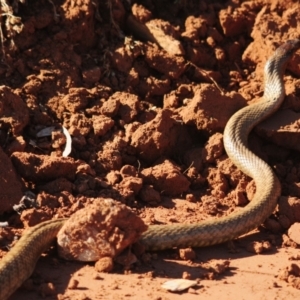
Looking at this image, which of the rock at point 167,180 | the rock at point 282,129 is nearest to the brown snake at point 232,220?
the rock at point 282,129

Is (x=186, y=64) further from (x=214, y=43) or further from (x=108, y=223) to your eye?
(x=108, y=223)

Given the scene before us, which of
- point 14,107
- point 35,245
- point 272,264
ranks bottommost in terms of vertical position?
point 272,264

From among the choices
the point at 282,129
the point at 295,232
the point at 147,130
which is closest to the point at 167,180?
the point at 147,130

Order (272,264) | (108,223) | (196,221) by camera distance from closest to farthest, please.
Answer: (108,223) < (272,264) < (196,221)

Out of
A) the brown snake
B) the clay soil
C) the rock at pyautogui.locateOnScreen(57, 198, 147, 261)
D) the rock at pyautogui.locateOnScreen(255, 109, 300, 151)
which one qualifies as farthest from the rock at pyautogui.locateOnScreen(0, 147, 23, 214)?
the rock at pyautogui.locateOnScreen(255, 109, 300, 151)

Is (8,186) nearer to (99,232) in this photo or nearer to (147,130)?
(99,232)

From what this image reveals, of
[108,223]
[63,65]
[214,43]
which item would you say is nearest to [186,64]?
[214,43]
